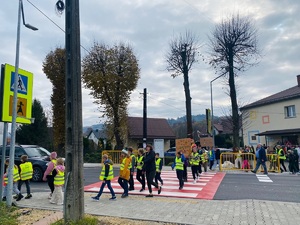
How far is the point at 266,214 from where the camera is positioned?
7.13m

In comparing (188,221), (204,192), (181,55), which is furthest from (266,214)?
(181,55)

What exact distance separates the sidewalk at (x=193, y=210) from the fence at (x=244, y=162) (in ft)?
38.4

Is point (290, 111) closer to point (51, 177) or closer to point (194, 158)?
point (194, 158)

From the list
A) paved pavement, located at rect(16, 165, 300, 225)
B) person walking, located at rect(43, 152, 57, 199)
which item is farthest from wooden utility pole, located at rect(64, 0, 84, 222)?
person walking, located at rect(43, 152, 57, 199)

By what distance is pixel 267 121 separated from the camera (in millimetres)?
34094

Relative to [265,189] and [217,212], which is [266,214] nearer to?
[217,212]

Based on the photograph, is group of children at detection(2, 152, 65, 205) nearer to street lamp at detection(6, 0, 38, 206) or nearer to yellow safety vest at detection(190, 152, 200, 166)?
street lamp at detection(6, 0, 38, 206)

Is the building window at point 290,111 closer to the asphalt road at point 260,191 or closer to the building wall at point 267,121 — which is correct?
the building wall at point 267,121

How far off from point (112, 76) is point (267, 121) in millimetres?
18688

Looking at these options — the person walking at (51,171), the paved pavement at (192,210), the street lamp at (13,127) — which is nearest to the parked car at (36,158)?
the person walking at (51,171)

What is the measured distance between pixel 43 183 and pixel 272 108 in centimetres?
A: 2774

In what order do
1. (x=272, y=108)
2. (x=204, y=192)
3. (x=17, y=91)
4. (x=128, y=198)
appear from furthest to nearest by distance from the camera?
1. (x=272, y=108)
2. (x=204, y=192)
3. (x=128, y=198)
4. (x=17, y=91)

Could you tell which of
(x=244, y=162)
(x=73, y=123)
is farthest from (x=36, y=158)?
(x=244, y=162)

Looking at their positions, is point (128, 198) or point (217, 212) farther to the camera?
point (128, 198)
